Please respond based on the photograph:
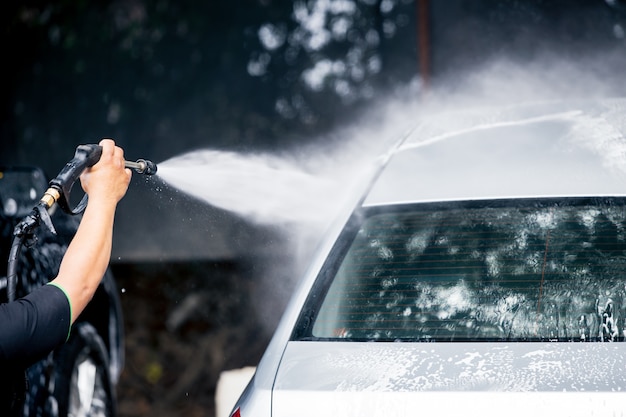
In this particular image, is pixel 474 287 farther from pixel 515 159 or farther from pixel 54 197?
pixel 54 197

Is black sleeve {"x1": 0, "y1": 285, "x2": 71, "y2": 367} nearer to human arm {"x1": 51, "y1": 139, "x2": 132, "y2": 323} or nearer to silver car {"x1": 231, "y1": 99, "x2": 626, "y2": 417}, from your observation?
human arm {"x1": 51, "y1": 139, "x2": 132, "y2": 323}

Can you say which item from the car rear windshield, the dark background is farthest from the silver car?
the dark background

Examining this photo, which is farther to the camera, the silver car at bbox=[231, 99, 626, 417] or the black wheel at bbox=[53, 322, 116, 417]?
the black wheel at bbox=[53, 322, 116, 417]

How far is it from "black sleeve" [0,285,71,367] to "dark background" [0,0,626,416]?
516cm

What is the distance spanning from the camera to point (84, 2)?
9.08m

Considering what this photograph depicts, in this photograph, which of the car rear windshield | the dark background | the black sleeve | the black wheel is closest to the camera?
the black sleeve

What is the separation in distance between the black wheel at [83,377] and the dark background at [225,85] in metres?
2.69

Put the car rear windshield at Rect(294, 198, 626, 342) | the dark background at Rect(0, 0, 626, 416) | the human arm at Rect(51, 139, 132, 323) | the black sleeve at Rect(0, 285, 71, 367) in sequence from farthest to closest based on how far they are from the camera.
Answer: the dark background at Rect(0, 0, 626, 416), the car rear windshield at Rect(294, 198, 626, 342), the human arm at Rect(51, 139, 132, 323), the black sleeve at Rect(0, 285, 71, 367)

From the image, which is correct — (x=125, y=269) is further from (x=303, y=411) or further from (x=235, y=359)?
(x=303, y=411)

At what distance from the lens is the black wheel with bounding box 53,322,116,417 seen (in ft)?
13.6

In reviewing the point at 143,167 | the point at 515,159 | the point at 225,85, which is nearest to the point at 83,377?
the point at 143,167

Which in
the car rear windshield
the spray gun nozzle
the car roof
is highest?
the spray gun nozzle

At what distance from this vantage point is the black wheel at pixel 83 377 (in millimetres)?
4152

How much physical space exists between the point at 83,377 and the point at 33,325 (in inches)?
94.0
